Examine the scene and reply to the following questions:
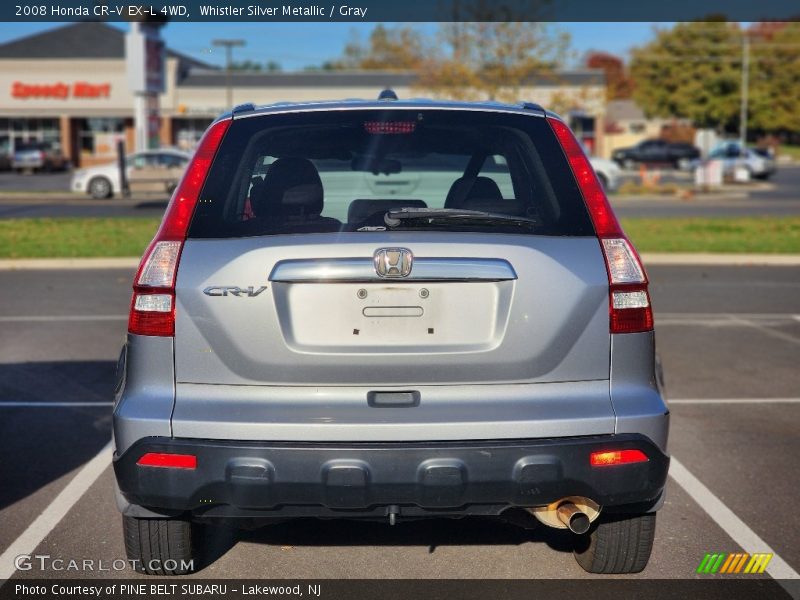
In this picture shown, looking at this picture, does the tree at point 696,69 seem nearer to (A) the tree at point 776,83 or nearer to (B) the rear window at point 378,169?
(A) the tree at point 776,83

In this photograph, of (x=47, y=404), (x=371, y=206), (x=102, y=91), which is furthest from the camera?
(x=102, y=91)

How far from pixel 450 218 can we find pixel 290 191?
70 centimetres

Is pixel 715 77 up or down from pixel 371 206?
up

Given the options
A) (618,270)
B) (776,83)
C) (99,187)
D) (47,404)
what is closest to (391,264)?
(618,270)

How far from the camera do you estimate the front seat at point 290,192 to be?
13.1 ft

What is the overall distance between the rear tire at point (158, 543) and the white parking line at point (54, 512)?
0.59 meters

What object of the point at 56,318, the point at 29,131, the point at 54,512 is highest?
the point at 29,131

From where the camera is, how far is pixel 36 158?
5641 centimetres

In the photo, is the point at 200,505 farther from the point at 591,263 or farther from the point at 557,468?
the point at 591,263

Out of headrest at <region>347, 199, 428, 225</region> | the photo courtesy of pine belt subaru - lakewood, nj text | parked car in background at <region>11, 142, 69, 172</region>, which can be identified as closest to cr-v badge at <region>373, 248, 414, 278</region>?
the photo courtesy of pine belt subaru - lakewood, nj text

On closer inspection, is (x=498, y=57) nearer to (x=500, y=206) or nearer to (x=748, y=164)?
(x=748, y=164)

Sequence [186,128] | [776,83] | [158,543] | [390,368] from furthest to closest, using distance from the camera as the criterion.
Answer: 1. [776,83]
2. [186,128]
3. [158,543]
4. [390,368]

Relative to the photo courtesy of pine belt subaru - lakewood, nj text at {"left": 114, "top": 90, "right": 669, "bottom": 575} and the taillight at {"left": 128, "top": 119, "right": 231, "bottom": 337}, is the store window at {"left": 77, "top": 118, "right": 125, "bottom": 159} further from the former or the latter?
the photo courtesy of pine belt subaru - lakewood, nj text at {"left": 114, "top": 90, "right": 669, "bottom": 575}

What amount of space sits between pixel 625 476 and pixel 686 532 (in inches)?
54.2
